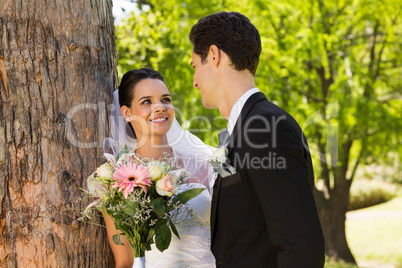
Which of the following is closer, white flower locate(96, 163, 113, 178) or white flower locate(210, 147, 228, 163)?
white flower locate(210, 147, 228, 163)

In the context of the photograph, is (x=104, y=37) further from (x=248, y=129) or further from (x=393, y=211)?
(x=393, y=211)

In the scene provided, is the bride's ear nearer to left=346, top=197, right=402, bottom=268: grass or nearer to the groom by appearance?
the groom

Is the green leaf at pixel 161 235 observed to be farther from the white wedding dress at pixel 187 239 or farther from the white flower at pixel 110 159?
the white wedding dress at pixel 187 239

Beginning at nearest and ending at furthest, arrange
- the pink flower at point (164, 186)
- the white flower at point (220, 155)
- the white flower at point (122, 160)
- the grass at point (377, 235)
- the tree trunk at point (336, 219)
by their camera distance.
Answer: the white flower at point (220, 155), the pink flower at point (164, 186), the white flower at point (122, 160), the tree trunk at point (336, 219), the grass at point (377, 235)

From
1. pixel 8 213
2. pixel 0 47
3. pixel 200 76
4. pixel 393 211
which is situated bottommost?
pixel 393 211

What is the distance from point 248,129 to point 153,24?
584 cm

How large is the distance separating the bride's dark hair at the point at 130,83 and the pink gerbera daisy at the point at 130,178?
3.41ft

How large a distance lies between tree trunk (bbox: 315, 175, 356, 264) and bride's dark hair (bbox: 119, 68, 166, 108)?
32.0ft

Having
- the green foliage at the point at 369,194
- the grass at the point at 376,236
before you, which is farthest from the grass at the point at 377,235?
the green foliage at the point at 369,194

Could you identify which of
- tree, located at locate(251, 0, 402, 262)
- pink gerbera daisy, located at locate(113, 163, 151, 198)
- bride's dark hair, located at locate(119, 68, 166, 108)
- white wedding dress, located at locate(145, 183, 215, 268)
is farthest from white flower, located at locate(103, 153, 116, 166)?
tree, located at locate(251, 0, 402, 262)

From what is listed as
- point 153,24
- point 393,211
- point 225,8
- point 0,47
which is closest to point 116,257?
point 0,47

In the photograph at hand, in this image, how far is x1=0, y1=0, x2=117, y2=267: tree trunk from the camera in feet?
8.82

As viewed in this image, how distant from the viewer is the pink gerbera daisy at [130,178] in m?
2.46

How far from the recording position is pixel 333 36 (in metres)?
9.84
